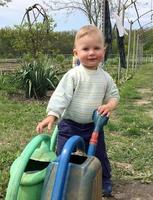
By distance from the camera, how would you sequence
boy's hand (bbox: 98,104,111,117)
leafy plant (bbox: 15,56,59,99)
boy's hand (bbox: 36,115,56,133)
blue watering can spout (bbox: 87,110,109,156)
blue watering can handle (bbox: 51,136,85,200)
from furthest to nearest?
leafy plant (bbox: 15,56,59,99) → boy's hand (bbox: 98,104,111,117) → blue watering can spout (bbox: 87,110,109,156) → boy's hand (bbox: 36,115,56,133) → blue watering can handle (bbox: 51,136,85,200)

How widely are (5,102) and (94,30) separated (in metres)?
6.84

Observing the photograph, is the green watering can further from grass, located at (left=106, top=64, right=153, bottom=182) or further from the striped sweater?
grass, located at (left=106, top=64, right=153, bottom=182)

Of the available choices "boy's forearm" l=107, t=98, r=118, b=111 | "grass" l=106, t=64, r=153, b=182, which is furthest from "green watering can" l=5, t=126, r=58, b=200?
"grass" l=106, t=64, r=153, b=182

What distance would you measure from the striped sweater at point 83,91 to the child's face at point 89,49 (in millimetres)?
99

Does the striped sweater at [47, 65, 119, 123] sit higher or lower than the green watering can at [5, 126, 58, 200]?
higher

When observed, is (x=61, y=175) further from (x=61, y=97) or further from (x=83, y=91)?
(x=83, y=91)

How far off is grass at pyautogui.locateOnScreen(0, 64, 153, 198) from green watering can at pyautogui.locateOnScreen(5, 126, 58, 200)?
1.11 meters

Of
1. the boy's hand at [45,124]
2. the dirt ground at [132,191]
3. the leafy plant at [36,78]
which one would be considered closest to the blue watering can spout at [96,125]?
the boy's hand at [45,124]

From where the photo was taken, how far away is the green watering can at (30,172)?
2066 millimetres

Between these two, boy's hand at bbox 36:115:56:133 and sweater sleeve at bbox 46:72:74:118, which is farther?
sweater sleeve at bbox 46:72:74:118

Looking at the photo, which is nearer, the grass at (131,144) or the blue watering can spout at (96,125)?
the blue watering can spout at (96,125)

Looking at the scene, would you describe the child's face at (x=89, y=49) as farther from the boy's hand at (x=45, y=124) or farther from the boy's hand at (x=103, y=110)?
the boy's hand at (x=45, y=124)

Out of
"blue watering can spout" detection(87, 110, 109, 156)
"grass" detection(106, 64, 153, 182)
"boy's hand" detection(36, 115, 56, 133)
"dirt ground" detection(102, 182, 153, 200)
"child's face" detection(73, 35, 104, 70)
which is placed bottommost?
"dirt ground" detection(102, 182, 153, 200)

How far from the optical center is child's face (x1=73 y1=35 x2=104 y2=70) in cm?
282
